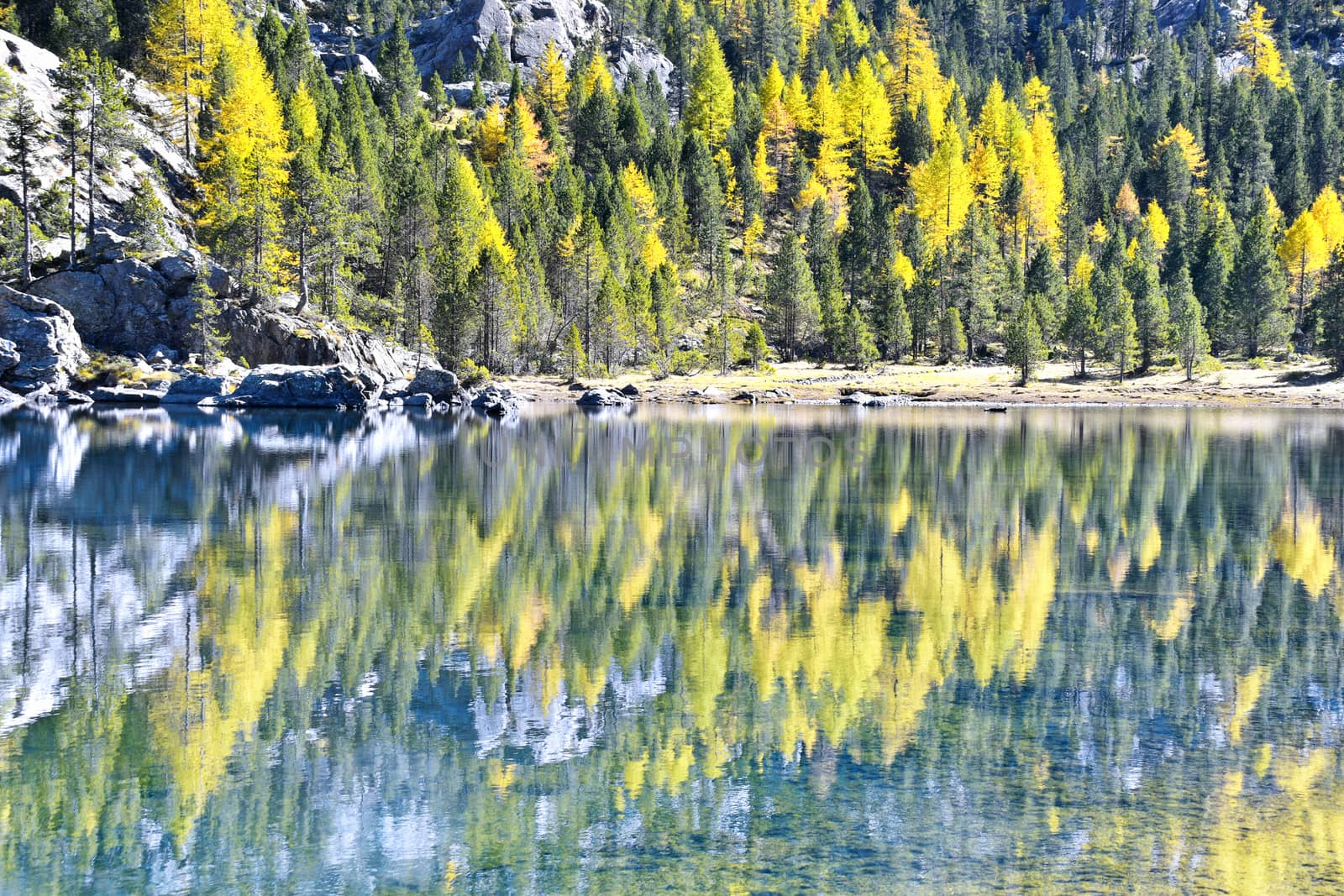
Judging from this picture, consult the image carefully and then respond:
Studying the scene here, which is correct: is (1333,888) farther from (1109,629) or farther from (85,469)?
(85,469)

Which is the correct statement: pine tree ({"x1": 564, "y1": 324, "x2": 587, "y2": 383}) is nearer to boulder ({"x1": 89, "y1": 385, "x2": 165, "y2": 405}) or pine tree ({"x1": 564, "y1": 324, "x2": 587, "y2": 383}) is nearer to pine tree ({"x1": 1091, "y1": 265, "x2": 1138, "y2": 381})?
boulder ({"x1": 89, "y1": 385, "x2": 165, "y2": 405})

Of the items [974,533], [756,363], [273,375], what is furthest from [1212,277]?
[974,533]

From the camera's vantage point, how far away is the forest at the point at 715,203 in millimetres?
84000

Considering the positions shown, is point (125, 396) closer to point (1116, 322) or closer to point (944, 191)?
point (1116, 322)

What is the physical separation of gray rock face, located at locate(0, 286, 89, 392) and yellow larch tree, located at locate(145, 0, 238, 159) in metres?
29.0

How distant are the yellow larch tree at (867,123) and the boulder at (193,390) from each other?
81424 millimetres

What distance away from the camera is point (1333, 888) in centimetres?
768

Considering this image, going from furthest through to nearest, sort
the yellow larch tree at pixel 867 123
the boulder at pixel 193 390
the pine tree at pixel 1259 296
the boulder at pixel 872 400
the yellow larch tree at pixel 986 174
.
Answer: the yellow larch tree at pixel 867 123
the yellow larch tree at pixel 986 174
the pine tree at pixel 1259 296
the boulder at pixel 872 400
the boulder at pixel 193 390

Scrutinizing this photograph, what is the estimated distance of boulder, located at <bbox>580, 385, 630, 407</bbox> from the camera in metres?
76.0

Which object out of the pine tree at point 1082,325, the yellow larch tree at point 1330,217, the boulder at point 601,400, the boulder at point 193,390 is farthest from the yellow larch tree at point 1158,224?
the boulder at point 193,390

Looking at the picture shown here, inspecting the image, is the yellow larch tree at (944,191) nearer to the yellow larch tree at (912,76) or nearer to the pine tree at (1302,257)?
the yellow larch tree at (912,76)

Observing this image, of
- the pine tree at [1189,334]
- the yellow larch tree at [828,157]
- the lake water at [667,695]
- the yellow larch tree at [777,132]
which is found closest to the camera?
the lake water at [667,695]

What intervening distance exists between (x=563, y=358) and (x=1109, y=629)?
81588 mm

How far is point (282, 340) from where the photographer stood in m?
75.2
